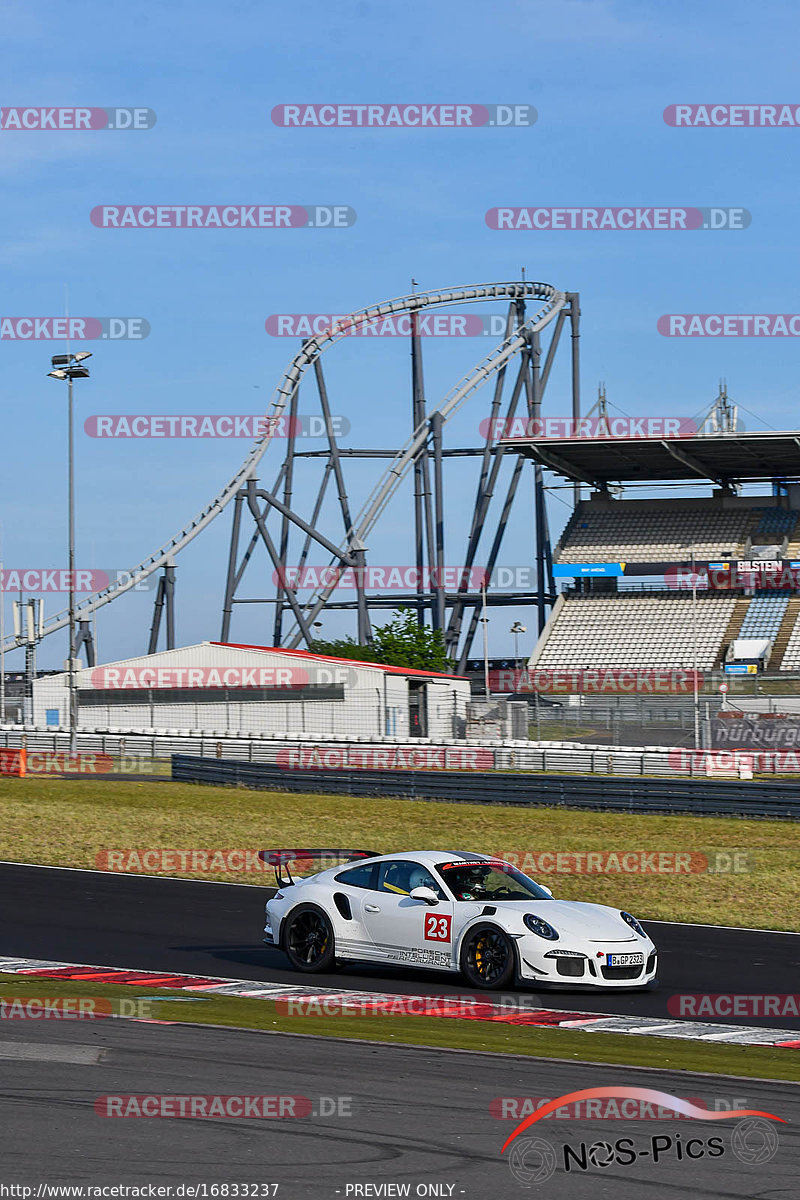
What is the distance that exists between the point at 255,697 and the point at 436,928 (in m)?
34.8

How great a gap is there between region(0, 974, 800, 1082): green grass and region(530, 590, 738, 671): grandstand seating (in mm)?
48444

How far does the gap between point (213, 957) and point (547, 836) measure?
429 inches

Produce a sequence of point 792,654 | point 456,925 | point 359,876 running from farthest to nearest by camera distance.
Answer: point 792,654 < point 359,876 < point 456,925

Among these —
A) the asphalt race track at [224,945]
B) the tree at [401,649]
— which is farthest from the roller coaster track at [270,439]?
the asphalt race track at [224,945]

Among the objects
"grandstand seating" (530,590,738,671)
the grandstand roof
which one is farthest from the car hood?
the grandstand roof

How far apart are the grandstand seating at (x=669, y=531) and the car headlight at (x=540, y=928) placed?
181ft

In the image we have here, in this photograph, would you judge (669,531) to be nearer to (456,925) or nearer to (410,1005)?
(456,925)

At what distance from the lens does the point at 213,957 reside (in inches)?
554

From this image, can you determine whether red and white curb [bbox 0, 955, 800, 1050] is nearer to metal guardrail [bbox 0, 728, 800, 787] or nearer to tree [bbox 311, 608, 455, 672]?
metal guardrail [bbox 0, 728, 800, 787]

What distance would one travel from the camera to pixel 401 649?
6531 centimetres

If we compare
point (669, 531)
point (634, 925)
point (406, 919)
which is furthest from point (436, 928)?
point (669, 531)

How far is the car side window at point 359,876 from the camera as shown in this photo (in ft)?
42.9

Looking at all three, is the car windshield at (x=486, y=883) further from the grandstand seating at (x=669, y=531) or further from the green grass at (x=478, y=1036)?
the grandstand seating at (x=669, y=531)

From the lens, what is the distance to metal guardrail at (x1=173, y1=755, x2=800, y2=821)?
85.3 ft
